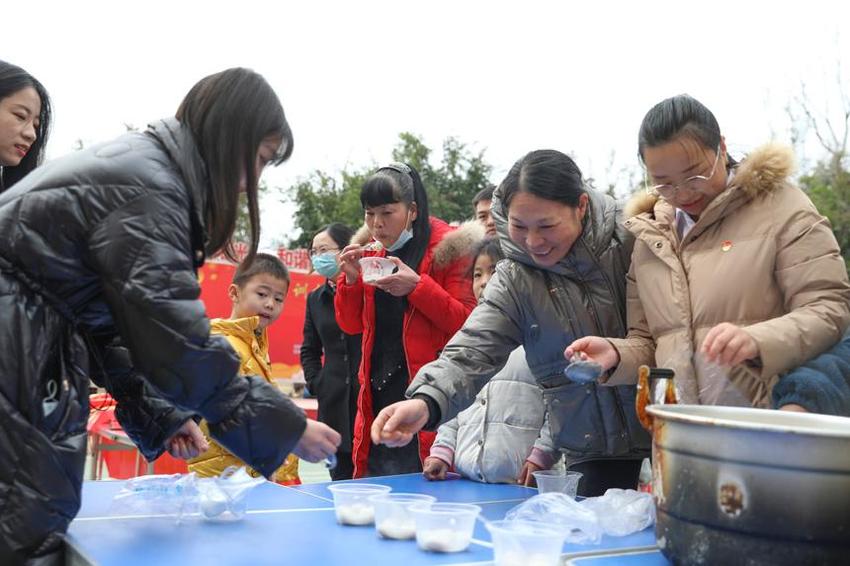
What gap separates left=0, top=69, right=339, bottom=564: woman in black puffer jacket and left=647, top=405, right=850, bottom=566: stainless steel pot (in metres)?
0.67

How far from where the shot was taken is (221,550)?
54.1 inches

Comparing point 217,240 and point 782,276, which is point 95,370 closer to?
point 217,240

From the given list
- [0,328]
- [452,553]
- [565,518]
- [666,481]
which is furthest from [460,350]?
[0,328]

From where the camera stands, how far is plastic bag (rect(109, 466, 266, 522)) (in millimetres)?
1616

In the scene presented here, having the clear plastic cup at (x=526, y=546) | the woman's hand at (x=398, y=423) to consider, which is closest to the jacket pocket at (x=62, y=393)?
the woman's hand at (x=398, y=423)

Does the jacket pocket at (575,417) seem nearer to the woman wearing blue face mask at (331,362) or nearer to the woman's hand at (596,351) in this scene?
the woman's hand at (596,351)

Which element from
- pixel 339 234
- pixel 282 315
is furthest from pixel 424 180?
pixel 339 234

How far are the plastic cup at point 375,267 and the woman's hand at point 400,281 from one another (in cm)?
3

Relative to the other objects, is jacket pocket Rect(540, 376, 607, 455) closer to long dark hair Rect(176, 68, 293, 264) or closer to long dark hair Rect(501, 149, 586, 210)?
long dark hair Rect(501, 149, 586, 210)

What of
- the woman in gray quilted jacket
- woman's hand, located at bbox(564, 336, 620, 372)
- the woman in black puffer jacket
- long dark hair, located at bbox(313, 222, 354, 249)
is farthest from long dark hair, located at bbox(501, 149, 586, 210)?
long dark hair, located at bbox(313, 222, 354, 249)

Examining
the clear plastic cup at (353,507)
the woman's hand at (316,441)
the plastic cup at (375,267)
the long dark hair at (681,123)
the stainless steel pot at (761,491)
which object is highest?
the long dark hair at (681,123)

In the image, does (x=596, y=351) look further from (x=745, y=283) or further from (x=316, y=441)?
(x=316, y=441)

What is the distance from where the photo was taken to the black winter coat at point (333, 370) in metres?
3.41

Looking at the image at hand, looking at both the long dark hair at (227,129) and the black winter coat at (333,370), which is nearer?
the long dark hair at (227,129)
